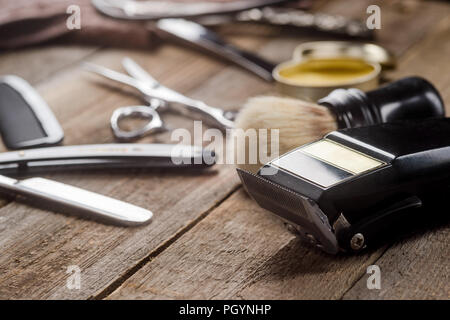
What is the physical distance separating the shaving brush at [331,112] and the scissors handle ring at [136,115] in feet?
0.69

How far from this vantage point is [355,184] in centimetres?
60

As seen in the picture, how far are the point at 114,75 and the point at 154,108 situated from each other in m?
0.14

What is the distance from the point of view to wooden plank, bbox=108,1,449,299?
0.61 m

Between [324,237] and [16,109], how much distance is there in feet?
1.75

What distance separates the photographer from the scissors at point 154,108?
93 cm

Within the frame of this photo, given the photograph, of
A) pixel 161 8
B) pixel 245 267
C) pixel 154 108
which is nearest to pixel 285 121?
pixel 245 267

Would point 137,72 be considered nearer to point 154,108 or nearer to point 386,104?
point 154,108

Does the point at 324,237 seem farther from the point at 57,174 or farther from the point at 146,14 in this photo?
the point at 146,14

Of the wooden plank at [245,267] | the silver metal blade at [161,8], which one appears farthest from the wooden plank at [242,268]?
the silver metal blade at [161,8]

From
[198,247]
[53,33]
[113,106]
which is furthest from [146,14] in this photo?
[198,247]

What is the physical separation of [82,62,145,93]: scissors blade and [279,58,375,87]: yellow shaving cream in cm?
21

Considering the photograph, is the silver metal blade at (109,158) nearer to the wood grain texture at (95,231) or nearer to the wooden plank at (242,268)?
the wood grain texture at (95,231)

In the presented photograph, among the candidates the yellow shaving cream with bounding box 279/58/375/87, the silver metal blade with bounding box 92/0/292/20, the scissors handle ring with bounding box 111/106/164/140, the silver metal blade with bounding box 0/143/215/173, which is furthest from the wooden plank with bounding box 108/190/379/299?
the silver metal blade with bounding box 92/0/292/20

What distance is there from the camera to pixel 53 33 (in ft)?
4.12
